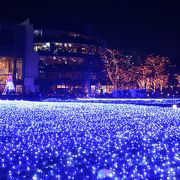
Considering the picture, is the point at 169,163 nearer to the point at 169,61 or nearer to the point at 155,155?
the point at 155,155

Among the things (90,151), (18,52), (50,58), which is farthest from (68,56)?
(90,151)

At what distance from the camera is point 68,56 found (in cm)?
9312

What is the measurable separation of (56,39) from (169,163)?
279 feet

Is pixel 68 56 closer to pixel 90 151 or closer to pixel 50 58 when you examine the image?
pixel 50 58

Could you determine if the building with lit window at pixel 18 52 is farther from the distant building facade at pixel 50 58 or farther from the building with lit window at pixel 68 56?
the building with lit window at pixel 68 56

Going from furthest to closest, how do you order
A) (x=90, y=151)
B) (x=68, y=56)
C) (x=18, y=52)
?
(x=68, y=56)
(x=18, y=52)
(x=90, y=151)

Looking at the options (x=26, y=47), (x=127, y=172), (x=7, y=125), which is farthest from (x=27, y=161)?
(x=26, y=47)

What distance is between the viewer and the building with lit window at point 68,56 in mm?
85875

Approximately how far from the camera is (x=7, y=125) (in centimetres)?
2139

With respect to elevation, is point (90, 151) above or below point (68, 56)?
below

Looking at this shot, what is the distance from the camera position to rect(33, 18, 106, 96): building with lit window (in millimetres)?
85875

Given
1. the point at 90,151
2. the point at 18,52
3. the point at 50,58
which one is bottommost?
the point at 90,151

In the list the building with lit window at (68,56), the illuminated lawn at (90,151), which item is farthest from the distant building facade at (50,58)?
the illuminated lawn at (90,151)

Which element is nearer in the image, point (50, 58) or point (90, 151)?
point (90, 151)
